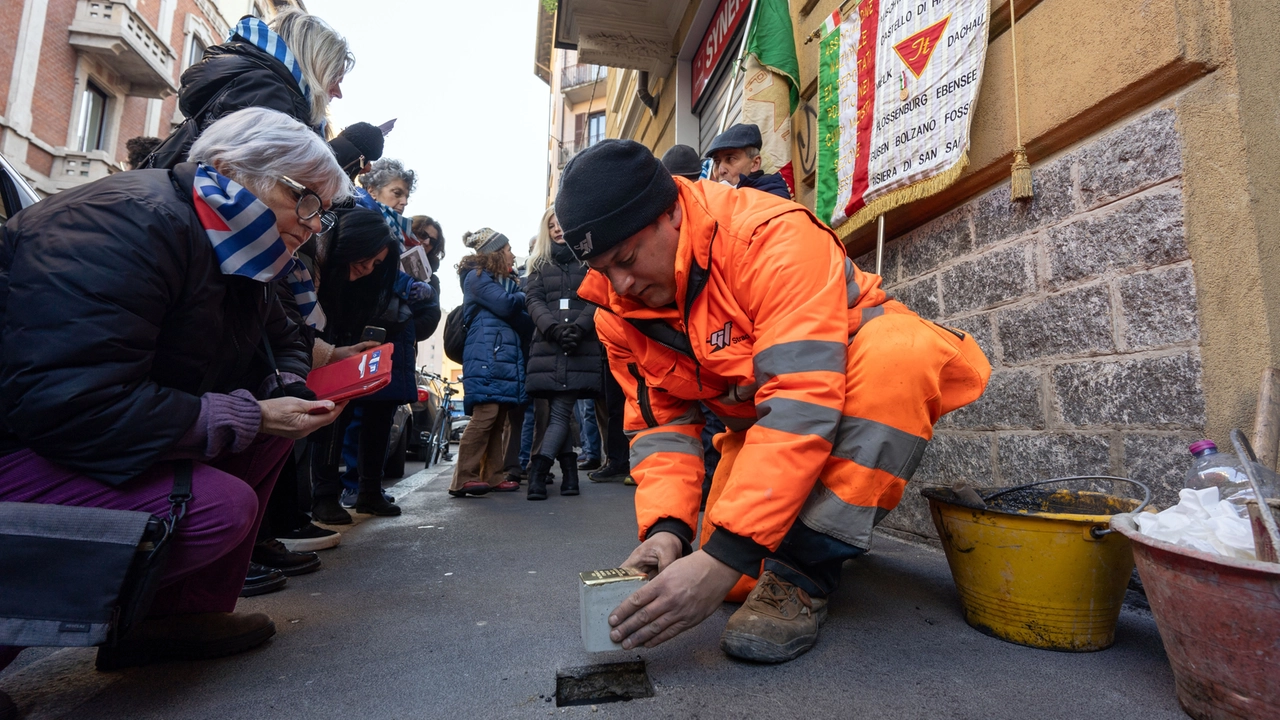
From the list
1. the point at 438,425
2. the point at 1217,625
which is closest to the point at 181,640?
the point at 1217,625

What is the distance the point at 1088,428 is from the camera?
1.93 meters

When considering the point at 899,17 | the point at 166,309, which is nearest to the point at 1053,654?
the point at 166,309

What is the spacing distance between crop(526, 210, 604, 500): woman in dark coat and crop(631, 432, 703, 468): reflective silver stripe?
2.66m

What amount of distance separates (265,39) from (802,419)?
2288 mm

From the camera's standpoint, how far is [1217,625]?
1.04 m

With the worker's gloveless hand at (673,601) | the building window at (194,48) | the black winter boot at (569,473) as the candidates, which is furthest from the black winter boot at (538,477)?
the building window at (194,48)

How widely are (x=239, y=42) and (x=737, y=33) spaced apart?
3995 millimetres

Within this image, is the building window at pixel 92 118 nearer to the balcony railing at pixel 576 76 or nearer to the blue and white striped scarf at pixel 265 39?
the balcony railing at pixel 576 76

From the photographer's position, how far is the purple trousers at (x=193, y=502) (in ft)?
3.89

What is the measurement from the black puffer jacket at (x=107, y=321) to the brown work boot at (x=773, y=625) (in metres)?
1.24

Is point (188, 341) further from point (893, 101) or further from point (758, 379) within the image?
point (893, 101)

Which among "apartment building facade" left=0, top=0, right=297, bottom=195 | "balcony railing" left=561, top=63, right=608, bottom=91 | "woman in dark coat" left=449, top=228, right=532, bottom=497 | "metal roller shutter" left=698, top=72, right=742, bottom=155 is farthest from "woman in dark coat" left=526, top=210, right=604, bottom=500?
"balcony railing" left=561, top=63, right=608, bottom=91

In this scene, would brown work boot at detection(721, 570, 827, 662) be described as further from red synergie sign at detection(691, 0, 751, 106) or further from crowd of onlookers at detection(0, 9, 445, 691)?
red synergie sign at detection(691, 0, 751, 106)

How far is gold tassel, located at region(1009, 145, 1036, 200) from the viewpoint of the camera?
2145 millimetres
